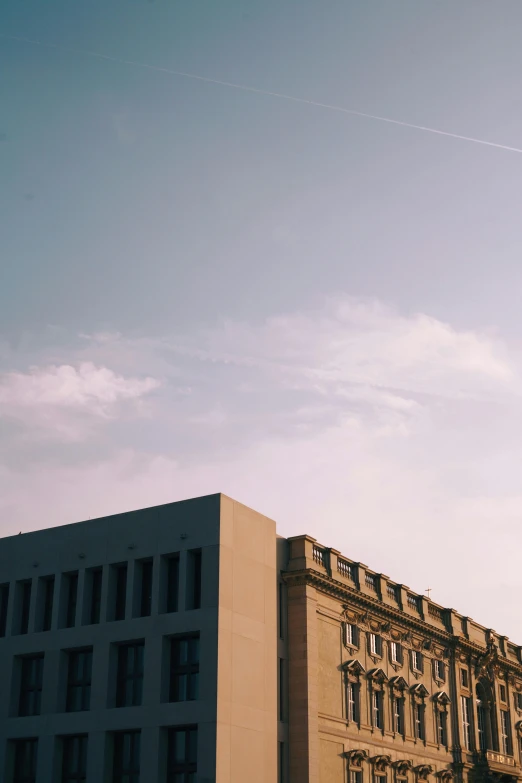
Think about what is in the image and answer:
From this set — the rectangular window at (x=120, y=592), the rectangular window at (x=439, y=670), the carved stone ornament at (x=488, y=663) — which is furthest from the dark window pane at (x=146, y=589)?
the carved stone ornament at (x=488, y=663)

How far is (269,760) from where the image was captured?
174ft

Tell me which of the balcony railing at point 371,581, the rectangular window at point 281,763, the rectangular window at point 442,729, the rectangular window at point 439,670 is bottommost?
the rectangular window at point 281,763

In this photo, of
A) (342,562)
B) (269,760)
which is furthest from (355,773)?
(342,562)

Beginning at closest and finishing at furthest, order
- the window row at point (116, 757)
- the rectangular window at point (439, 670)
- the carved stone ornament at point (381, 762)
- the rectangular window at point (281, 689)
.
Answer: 1. the window row at point (116, 757)
2. the rectangular window at point (281, 689)
3. the carved stone ornament at point (381, 762)
4. the rectangular window at point (439, 670)

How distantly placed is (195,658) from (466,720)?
28591mm

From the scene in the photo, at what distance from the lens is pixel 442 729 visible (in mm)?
69562

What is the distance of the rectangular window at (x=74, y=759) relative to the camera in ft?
178

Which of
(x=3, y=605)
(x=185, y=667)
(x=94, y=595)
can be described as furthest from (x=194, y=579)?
(x=3, y=605)

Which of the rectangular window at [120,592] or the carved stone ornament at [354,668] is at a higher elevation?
the rectangular window at [120,592]

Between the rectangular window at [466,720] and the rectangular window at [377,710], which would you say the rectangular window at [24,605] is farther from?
the rectangular window at [466,720]

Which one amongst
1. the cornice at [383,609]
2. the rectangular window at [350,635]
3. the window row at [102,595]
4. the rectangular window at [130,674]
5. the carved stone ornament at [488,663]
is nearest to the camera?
the rectangular window at [130,674]

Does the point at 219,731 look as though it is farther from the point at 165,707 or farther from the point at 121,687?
the point at 121,687

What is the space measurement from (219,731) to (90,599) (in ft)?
40.1

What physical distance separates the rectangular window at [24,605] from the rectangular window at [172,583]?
988 cm
